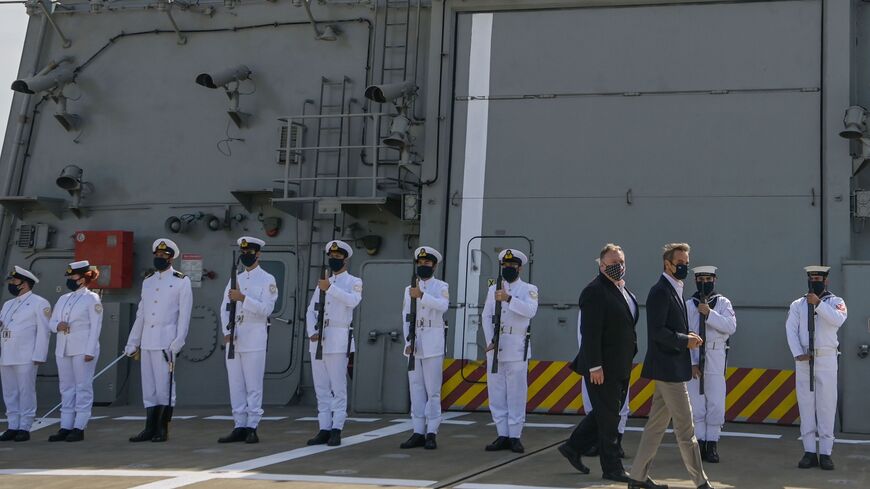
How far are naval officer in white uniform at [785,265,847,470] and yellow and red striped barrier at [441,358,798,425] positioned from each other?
8.26 ft

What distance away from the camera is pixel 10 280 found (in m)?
11.1

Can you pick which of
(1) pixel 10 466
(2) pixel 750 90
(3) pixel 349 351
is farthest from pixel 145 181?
(2) pixel 750 90

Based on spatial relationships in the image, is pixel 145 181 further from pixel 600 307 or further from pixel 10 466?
pixel 600 307

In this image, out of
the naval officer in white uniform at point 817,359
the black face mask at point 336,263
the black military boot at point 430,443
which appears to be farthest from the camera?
the black face mask at point 336,263

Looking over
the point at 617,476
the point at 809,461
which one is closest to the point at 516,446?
the point at 617,476

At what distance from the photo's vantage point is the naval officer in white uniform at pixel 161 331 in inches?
390

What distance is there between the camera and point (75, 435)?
9.95 m

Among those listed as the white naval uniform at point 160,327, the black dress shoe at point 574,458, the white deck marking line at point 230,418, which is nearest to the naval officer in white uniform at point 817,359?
the black dress shoe at point 574,458

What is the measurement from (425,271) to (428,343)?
0.63 meters

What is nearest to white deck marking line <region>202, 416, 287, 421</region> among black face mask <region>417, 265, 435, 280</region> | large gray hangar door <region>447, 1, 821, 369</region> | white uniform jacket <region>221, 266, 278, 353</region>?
white uniform jacket <region>221, 266, 278, 353</region>

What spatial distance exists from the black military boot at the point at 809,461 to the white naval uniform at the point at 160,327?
5.44 metres

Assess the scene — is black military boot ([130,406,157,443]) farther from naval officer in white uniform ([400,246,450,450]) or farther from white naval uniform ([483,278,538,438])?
white naval uniform ([483,278,538,438])

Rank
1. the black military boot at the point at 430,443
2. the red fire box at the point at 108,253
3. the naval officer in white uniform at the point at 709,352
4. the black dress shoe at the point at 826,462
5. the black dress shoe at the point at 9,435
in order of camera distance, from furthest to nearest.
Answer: the red fire box at the point at 108,253 < the black dress shoe at the point at 9,435 < the black military boot at the point at 430,443 < the naval officer in white uniform at the point at 709,352 < the black dress shoe at the point at 826,462

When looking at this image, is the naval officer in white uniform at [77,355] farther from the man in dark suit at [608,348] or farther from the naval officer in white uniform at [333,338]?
the man in dark suit at [608,348]
